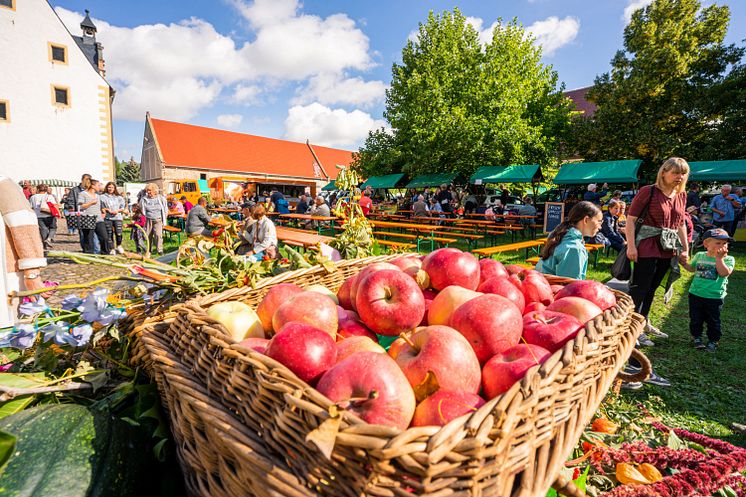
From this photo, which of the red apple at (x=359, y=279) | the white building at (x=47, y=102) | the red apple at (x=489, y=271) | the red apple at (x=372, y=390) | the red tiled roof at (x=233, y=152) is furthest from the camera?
the red tiled roof at (x=233, y=152)

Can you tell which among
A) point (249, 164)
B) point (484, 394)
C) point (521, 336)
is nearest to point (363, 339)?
point (484, 394)

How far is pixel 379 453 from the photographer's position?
0.67 metres

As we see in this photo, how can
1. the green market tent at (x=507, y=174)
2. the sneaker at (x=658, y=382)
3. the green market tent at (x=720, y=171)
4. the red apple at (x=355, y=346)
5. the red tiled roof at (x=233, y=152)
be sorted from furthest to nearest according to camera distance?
1. the red tiled roof at (x=233, y=152)
2. the green market tent at (x=507, y=174)
3. the green market tent at (x=720, y=171)
4. the sneaker at (x=658, y=382)
5. the red apple at (x=355, y=346)

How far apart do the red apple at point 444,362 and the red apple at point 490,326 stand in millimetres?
121

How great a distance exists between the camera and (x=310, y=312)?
56.0 inches

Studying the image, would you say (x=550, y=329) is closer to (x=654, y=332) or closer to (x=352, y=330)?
(x=352, y=330)

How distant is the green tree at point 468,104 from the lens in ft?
73.0

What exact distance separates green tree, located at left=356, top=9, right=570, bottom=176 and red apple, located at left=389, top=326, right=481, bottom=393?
73.2 feet

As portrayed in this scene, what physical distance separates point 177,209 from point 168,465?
17.2 m

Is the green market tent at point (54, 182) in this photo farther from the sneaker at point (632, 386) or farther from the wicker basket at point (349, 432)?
the sneaker at point (632, 386)

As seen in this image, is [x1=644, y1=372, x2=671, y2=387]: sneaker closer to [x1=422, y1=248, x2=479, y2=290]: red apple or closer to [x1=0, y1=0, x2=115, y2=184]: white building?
[x1=422, y1=248, x2=479, y2=290]: red apple

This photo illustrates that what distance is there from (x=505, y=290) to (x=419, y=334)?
0.61 meters

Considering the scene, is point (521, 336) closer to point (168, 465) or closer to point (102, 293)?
point (168, 465)

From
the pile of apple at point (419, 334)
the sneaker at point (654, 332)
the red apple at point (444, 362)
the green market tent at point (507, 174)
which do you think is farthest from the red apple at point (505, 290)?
the green market tent at point (507, 174)
